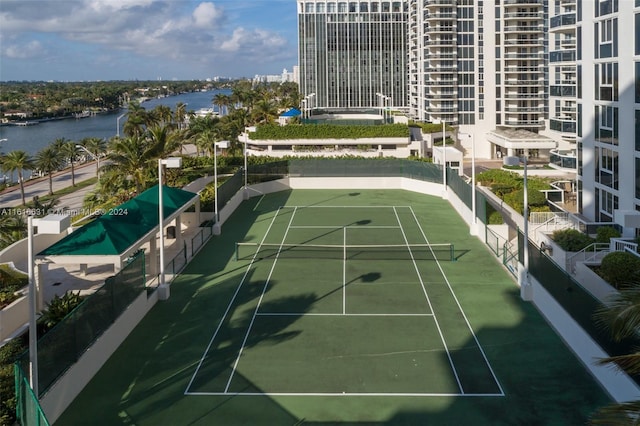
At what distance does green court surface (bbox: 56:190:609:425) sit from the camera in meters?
13.9

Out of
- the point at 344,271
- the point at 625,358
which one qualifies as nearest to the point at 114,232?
the point at 344,271

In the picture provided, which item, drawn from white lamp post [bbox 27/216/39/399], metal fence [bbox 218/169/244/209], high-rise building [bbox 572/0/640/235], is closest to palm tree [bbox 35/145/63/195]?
metal fence [bbox 218/169/244/209]

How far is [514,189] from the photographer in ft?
143

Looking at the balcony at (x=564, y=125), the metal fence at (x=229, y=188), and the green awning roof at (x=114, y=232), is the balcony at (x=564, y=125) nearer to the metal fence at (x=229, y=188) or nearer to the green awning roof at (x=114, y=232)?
the metal fence at (x=229, y=188)

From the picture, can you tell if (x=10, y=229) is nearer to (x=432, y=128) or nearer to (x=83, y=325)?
(x=83, y=325)

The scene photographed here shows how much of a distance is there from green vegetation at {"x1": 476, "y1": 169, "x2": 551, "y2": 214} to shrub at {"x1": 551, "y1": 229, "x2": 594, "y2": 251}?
9.34 meters

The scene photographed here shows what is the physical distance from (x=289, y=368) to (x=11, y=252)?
49.5ft

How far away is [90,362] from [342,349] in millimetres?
6905

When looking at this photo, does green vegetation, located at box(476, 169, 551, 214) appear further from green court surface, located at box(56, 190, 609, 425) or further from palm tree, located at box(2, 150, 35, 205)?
palm tree, located at box(2, 150, 35, 205)

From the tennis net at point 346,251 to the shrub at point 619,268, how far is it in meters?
7.08

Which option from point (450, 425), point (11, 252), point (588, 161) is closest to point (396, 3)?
point (588, 161)

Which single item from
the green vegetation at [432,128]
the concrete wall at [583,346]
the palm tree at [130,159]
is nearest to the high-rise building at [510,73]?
the green vegetation at [432,128]

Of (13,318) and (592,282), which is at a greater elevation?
(592,282)

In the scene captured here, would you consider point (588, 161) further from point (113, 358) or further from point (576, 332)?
point (113, 358)
